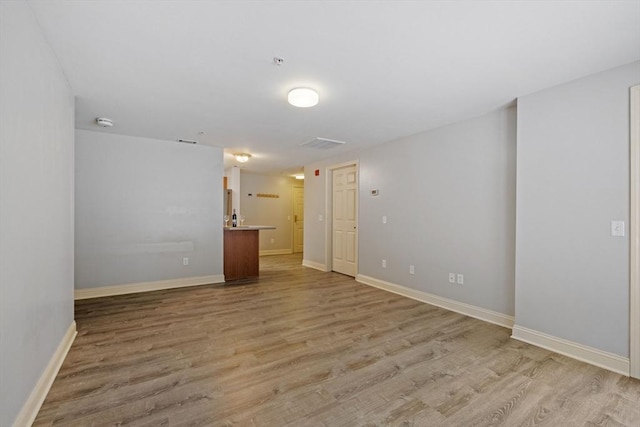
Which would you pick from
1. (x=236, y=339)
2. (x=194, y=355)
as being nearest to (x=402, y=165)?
(x=236, y=339)

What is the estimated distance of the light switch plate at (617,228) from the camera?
237cm

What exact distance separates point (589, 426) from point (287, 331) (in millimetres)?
2376

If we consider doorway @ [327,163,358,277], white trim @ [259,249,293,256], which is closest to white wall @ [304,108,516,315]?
doorway @ [327,163,358,277]

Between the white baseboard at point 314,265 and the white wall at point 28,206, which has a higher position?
the white wall at point 28,206

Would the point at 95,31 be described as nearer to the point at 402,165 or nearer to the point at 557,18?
the point at 557,18

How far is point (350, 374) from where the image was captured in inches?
88.7

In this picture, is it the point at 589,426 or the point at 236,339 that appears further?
the point at 236,339

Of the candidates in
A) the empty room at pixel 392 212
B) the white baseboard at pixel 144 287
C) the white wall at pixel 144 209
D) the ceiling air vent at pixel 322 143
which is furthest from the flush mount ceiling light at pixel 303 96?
the white baseboard at pixel 144 287

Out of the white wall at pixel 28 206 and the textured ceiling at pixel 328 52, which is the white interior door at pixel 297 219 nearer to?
the textured ceiling at pixel 328 52

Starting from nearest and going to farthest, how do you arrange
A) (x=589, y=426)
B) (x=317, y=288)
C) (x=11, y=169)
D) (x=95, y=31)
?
1. (x=11, y=169)
2. (x=589, y=426)
3. (x=95, y=31)
4. (x=317, y=288)

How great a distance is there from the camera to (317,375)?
2.24m

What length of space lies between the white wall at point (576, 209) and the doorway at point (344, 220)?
10.1 ft

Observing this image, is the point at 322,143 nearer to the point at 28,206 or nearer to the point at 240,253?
the point at 240,253

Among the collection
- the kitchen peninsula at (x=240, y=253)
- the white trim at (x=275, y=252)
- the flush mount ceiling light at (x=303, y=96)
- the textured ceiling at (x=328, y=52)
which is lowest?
the white trim at (x=275, y=252)
